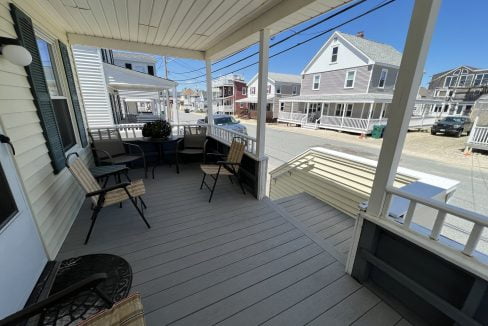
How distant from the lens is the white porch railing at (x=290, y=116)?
54.2ft

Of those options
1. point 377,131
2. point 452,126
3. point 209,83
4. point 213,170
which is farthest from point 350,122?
point 213,170

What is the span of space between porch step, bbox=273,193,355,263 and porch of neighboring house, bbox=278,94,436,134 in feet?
35.3

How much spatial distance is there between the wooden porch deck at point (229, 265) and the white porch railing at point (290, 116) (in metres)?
14.7

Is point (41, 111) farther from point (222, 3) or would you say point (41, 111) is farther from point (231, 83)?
point (231, 83)

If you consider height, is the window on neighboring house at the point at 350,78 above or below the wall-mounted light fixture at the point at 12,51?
above

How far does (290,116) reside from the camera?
57.2 ft

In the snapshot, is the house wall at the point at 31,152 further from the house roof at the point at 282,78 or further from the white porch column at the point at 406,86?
Result: the house roof at the point at 282,78

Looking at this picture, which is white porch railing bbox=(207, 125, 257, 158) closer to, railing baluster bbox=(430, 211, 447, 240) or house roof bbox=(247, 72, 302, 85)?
railing baluster bbox=(430, 211, 447, 240)

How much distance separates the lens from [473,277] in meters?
1.18

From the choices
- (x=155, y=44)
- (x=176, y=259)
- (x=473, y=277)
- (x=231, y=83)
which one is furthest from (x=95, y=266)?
(x=231, y=83)

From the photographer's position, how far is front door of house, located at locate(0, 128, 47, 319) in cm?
133

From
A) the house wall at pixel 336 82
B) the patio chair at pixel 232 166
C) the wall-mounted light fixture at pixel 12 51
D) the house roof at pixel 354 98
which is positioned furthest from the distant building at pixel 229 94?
the wall-mounted light fixture at pixel 12 51

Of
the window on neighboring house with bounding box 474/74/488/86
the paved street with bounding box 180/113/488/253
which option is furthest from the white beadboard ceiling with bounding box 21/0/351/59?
the window on neighboring house with bounding box 474/74/488/86

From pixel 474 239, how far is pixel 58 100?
4446 mm
